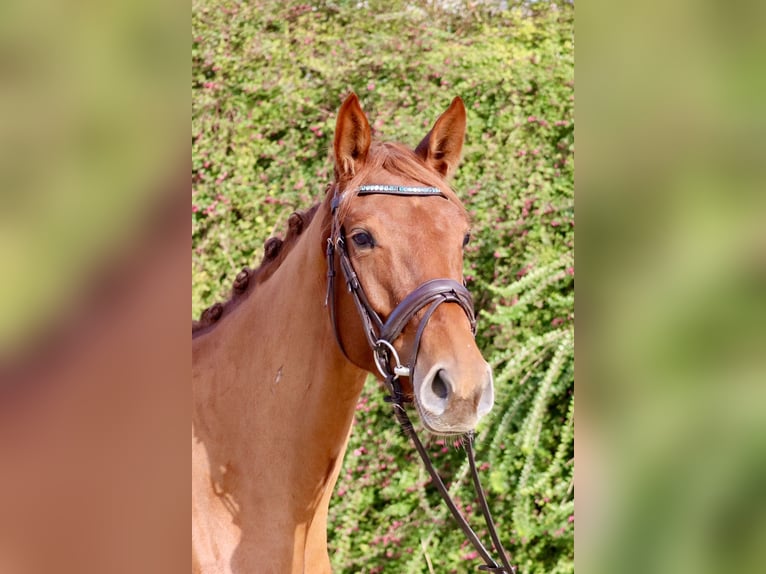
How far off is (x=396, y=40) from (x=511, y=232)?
1.41m

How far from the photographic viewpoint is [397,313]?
1.79 metres

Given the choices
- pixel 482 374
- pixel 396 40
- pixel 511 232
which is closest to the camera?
pixel 482 374

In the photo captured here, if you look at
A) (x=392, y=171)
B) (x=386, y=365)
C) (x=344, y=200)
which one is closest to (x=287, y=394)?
(x=386, y=365)

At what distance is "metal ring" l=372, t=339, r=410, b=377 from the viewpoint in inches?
70.4

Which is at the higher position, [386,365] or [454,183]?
[386,365]

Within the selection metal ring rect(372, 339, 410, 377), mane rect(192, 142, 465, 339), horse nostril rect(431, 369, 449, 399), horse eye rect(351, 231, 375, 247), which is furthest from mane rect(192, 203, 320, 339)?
horse nostril rect(431, 369, 449, 399)

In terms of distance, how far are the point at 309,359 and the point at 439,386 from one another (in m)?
0.48
